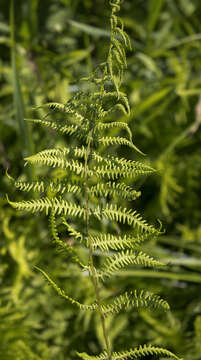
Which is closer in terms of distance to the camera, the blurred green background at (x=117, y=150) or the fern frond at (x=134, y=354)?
the fern frond at (x=134, y=354)

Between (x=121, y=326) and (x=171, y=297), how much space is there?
0.27 metres

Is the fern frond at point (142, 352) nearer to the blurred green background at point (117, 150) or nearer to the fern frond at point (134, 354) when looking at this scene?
the fern frond at point (134, 354)

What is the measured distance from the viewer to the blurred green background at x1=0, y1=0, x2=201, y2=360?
1512mm

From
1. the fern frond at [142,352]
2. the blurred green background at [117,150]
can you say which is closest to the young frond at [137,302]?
the fern frond at [142,352]

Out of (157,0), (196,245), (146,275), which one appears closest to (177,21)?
(157,0)

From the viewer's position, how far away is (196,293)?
1.69 meters

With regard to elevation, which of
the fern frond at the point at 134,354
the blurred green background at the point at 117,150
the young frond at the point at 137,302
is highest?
the blurred green background at the point at 117,150

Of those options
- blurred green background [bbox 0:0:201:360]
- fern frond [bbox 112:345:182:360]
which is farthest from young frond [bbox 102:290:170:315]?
blurred green background [bbox 0:0:201:360]

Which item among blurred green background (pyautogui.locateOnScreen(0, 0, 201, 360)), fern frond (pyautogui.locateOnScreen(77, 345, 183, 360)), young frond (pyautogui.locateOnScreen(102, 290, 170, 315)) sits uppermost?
blurred green background (pyautogui.locateOnScreen(0, 0, 201, 360))

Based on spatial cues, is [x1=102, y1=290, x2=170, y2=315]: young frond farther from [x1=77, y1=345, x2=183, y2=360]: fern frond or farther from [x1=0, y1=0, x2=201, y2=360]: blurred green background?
[x1=0, y1=0, x2=201, y2=360]: blurred green background

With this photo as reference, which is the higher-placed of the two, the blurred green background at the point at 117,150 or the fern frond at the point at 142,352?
the blurred green background at the point at 117,150

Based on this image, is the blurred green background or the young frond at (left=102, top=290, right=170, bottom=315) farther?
the blurred green background

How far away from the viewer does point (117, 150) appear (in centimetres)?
187

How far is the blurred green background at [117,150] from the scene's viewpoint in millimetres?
1512
